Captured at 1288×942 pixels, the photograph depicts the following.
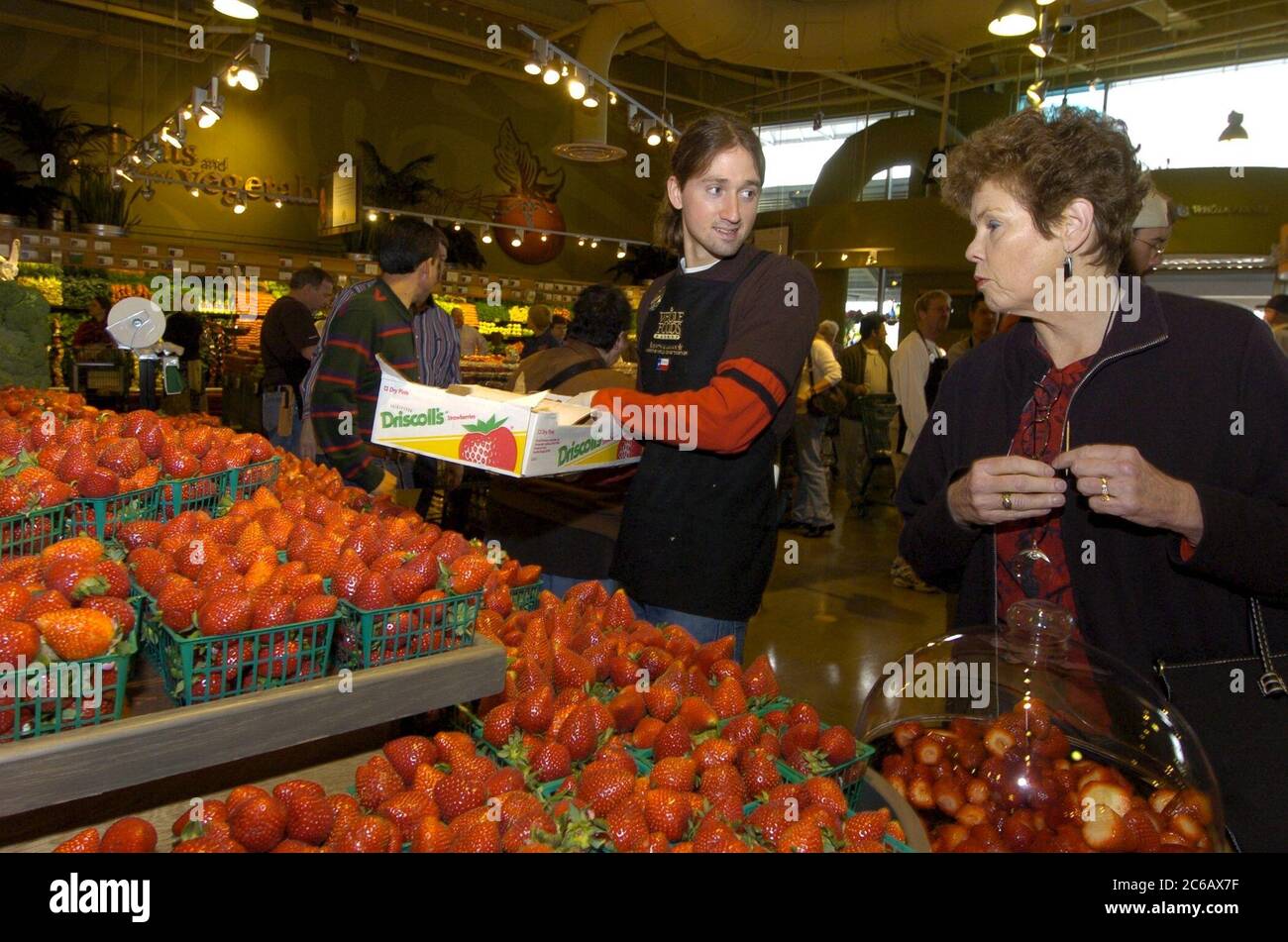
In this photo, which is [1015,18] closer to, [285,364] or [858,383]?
[858,383]

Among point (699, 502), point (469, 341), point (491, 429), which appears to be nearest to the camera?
point (491, 429)

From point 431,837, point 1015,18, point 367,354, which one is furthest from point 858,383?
point 431,837

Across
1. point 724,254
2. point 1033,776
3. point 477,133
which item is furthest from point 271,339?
point 477,133

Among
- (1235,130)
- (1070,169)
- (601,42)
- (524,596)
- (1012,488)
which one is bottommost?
(524,596)

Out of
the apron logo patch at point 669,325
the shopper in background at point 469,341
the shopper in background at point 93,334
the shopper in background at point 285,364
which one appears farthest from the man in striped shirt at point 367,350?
the shopper in background at point 93,334

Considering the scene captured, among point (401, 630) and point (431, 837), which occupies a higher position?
point (401, 630)

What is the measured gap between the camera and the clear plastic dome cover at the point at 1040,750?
129 centimetres

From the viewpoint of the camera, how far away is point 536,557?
292 cm

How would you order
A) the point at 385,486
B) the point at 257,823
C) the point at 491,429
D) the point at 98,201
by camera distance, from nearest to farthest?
the point at 257,823 < the point at 491,429 < the point at 385,486 < the point at 98,201

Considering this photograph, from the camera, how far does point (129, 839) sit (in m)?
1.07

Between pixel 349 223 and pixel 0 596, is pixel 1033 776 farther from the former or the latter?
pixel 349 223

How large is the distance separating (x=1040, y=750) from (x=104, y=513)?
1.73m

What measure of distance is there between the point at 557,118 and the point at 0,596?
53.7 ft
